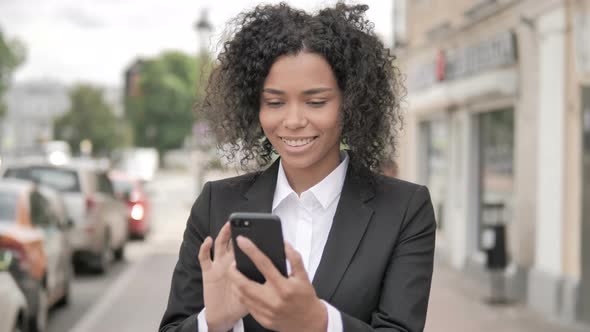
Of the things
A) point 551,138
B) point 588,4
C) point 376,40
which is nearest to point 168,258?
point 551,138

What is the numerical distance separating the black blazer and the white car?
3.89m

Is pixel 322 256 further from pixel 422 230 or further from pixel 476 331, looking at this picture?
pixel 476 331

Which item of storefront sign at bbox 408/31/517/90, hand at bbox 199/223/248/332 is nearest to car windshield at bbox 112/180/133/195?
storefront sign at bbox 408/31/517/90

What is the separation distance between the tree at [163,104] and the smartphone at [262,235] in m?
80.2

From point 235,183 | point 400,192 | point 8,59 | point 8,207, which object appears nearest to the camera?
point 400,192

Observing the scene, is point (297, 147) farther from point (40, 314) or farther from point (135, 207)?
point (135, 207)

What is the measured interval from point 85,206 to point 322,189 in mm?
10435

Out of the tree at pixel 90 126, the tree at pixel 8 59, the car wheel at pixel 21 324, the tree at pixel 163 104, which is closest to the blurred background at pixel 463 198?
the car wheel at pixel 21 324

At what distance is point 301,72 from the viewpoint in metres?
2.07

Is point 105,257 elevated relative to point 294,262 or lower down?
lower down

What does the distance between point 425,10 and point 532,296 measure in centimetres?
868

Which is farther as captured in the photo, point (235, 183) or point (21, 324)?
point (21, 324)

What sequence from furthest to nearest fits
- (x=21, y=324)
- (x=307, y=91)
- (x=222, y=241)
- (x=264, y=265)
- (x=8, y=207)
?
(x=8, y=207) < (x=21, y=324) < (x=307, y=91) < (x=222, y=241) < (x=264, y=265)

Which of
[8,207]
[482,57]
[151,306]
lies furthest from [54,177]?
[482,57]
